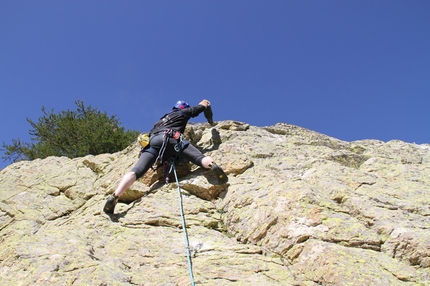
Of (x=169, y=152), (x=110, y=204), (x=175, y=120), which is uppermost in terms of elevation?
(x=175, y=120)

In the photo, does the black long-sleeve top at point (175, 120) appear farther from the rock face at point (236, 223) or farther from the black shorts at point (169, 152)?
the rock face at point (236, 223)

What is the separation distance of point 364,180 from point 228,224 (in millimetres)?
2538

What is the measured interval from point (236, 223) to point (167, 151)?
2244 mm

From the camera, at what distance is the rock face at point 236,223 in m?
3.95

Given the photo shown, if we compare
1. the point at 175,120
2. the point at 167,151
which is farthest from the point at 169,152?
the point at 175,120

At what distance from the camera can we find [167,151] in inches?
266

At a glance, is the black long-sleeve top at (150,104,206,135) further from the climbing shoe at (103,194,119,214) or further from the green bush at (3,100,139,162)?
the green bush at (3,100,139,162)

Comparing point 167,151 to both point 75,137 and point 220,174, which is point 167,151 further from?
point 75,137

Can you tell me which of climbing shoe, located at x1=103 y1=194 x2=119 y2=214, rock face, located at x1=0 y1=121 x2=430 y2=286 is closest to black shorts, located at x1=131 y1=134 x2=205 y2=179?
rock face, located at x1=0 y1=121 x2=430 y2=286

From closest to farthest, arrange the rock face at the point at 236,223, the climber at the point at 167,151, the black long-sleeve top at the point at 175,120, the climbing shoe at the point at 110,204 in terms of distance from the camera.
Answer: the rock face at the point at 236,223
the climbing shoe at the point at 110,204
the climber at the point at 167,151
the black long-sleeve top at the point at 175,120

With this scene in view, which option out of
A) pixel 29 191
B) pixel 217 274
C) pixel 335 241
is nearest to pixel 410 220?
pixel 335 241

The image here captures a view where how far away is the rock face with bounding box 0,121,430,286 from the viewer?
13.0ft

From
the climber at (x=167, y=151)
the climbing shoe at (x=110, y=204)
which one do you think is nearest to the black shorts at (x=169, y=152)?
the climber at (x=167, y=151)

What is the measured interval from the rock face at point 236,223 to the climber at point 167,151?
315 millimetres
